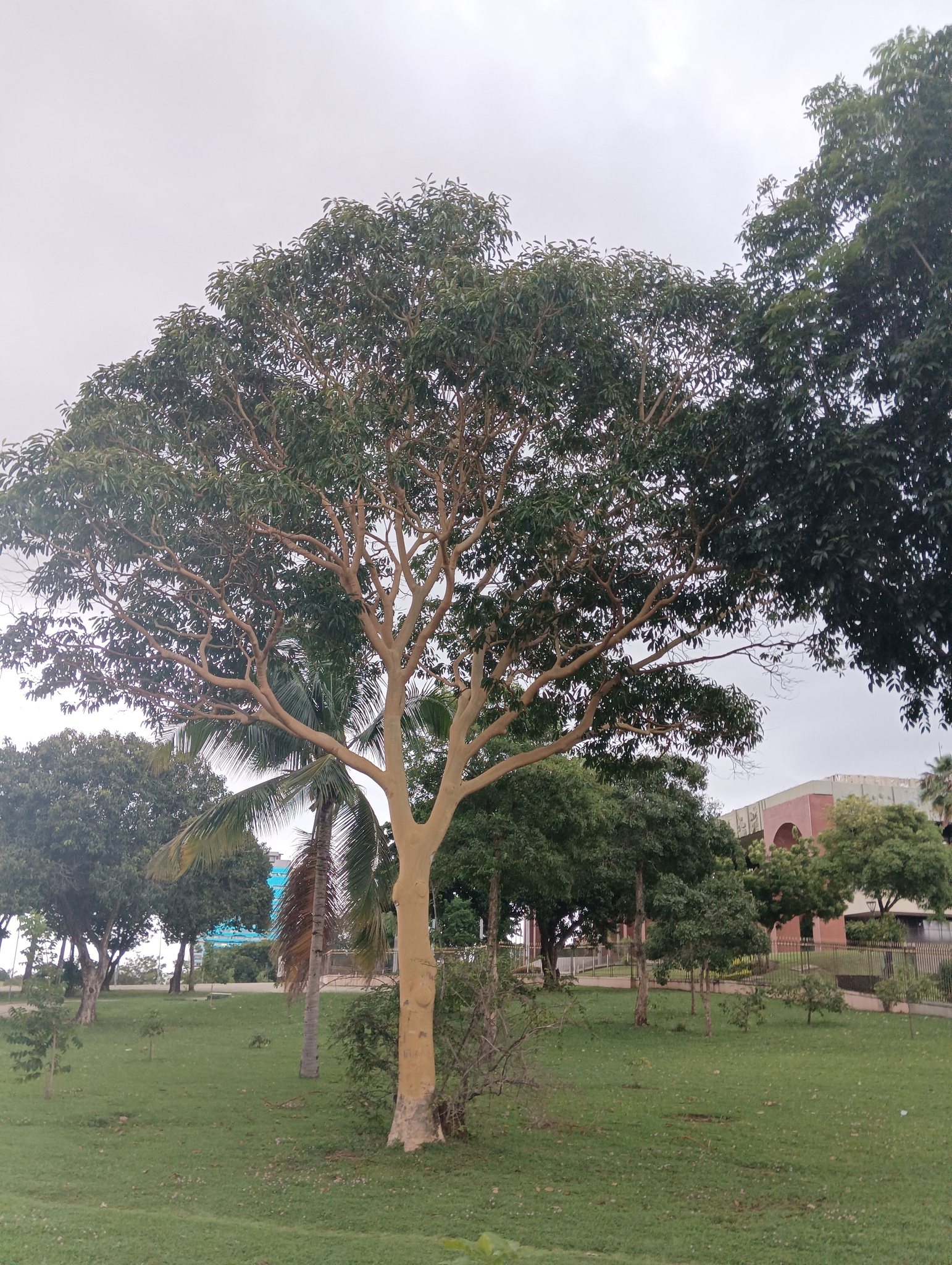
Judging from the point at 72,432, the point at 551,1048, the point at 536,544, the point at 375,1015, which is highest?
the point at 72,432

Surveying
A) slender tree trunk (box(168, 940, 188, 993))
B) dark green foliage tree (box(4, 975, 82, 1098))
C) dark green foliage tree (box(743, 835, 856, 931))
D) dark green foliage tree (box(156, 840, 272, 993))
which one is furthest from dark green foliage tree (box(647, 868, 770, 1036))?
slender tree trunk (box(168, 940, 188, 993))

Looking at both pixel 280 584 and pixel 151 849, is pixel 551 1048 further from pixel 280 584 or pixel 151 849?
pixel 151 849

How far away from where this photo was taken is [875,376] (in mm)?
10656

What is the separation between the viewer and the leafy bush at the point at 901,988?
29516mm

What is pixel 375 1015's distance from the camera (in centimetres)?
1372

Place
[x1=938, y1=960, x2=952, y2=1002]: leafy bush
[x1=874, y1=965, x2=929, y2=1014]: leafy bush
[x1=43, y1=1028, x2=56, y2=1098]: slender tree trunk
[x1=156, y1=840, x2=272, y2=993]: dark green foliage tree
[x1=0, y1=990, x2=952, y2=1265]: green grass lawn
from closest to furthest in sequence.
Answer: [x1=0, y1=990, x2=952, y2=1265]: green grass lawn
[x1=43, y1=1028, x2=56, y2=1098]: slender tree trunk
[x1=874, y1=965, x2=929, y2=1014]: leafy bush
[x1=938, y1=960, x2=952, y2=1002]: leafy bush
[x1=156, y1=840, x2=272, y2=993]: dark green foliage tree

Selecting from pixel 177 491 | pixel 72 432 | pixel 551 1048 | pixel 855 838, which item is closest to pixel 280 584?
pixel 177 491

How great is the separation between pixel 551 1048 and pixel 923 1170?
12.4 m

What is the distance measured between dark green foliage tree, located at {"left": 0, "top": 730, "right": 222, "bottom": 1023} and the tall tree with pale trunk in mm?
21432

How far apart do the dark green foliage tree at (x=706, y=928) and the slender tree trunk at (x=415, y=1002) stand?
15654 millimetres

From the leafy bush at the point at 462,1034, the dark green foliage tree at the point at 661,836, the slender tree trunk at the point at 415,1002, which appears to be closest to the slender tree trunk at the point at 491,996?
the leafy bush at the point at 462,1034

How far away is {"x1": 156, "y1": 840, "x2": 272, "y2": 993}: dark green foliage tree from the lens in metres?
40.4

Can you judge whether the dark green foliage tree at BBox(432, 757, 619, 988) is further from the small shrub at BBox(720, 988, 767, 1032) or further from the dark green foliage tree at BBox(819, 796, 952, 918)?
the dark green foliage tree at BBox(819, 796, 952, 918)

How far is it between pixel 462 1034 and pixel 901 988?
21469 millimetres
